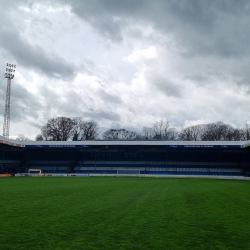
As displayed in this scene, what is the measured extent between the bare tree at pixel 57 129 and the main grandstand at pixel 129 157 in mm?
15893

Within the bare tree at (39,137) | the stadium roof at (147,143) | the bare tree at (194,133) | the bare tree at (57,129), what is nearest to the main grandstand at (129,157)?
the stadium roof at (147,143)

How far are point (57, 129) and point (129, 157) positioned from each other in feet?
95.0

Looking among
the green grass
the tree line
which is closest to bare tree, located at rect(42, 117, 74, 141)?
the tree line

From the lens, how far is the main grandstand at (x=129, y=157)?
6315cm

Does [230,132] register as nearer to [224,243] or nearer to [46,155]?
[46,155]

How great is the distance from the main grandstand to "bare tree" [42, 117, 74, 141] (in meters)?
15.9

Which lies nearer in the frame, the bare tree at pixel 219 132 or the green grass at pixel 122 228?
the green grass at pixel 122 228

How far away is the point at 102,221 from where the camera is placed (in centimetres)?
884

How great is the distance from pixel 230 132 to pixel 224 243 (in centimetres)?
8620

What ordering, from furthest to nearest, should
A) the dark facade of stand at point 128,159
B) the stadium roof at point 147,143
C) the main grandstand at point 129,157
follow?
1. the dark facade of stand at point 128,159
2. the main grandstand at point 129,157
3. the stadium roof at point 147,143

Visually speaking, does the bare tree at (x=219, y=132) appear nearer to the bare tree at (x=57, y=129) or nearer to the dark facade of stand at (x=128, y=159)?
the dark facade of stand at (x=128, y=159)

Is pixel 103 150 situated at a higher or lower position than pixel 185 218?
higher

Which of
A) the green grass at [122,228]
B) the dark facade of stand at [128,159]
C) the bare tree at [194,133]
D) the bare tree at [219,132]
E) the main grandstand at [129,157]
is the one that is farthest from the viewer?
the bare tree at [194,133]

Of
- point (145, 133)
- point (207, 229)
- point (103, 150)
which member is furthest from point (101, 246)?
point (145, 133)
